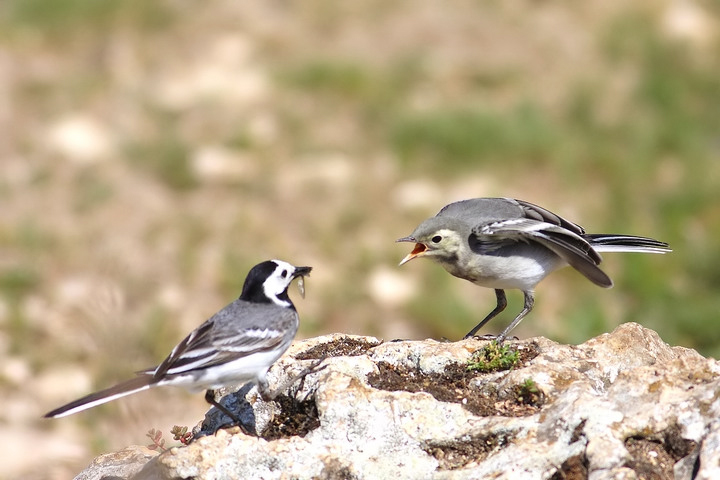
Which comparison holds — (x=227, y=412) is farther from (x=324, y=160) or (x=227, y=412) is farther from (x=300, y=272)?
(x=324, y=160)

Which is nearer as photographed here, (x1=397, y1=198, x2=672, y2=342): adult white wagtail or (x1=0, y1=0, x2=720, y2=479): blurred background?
(x1=397, y1=198, x2=672, y2=342): adult white wagtail

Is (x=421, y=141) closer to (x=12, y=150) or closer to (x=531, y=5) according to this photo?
(x=531, y=5)

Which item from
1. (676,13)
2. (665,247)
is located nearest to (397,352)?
(665,247)

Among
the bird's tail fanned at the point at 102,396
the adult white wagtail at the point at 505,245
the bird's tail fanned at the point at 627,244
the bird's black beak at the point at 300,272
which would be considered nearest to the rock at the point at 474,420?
the bird's tail fanned at the point at 102,396

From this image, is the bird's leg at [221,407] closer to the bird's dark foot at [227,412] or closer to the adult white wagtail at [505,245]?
the bird's dark foot at [227,412]

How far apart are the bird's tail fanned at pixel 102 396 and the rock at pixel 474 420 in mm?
415

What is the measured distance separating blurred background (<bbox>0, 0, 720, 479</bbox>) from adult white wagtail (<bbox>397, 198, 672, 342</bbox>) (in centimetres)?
340

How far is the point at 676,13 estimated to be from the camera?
16016 millimetres

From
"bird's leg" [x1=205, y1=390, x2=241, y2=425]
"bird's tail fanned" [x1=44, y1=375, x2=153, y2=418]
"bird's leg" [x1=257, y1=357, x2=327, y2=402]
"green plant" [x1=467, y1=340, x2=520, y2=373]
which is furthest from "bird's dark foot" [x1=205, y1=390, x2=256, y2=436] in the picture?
"green plant" [x1=467, y1=340, x2=520, y2=373]

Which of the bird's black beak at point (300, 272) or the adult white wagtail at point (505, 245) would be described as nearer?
the bird's black beak at point (300, 272)

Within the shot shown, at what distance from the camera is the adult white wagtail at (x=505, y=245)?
278 inches

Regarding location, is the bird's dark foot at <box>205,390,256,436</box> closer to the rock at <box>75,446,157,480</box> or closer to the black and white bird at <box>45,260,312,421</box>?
the black and white bird at <box>45,260,312,421</box>

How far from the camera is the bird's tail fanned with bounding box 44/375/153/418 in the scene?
5.08 m

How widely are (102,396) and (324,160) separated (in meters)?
8.64
